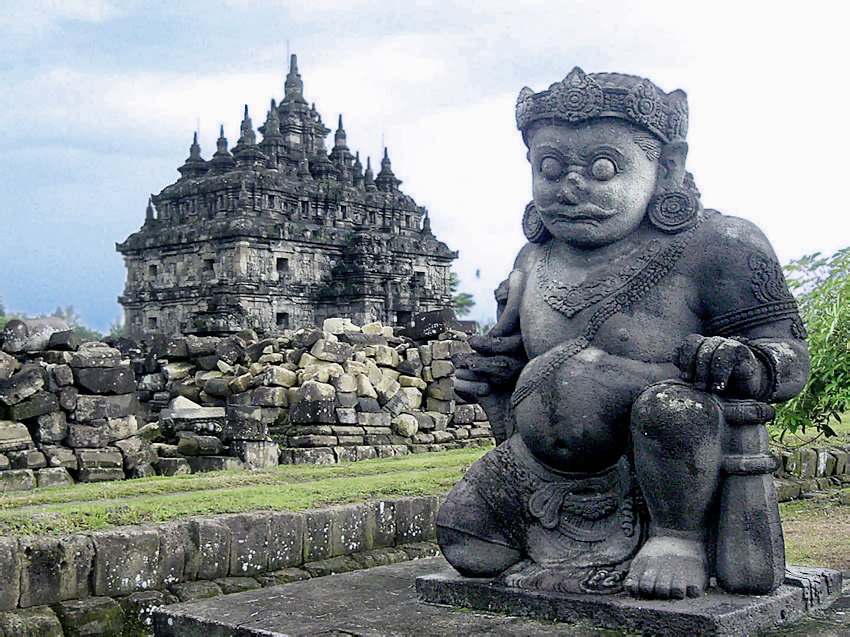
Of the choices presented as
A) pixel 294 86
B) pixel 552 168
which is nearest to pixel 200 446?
pixel 552 168

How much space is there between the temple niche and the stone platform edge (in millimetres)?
30073

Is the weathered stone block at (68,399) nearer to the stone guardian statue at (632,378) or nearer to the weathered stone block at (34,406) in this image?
the weathered stone block at (34,406)

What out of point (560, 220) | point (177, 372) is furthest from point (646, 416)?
point (177, 372)

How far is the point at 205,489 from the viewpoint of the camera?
675 centimetres

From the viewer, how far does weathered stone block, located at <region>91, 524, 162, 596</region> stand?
4.43 meters

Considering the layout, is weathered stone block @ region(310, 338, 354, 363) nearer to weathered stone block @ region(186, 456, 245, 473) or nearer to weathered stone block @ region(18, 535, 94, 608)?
weathered stone block @ region(186, 456, 245, 473)

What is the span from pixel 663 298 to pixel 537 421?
0.65 meters

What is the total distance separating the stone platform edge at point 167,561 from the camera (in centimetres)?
423

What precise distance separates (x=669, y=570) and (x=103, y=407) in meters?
7.46

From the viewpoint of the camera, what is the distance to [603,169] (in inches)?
144

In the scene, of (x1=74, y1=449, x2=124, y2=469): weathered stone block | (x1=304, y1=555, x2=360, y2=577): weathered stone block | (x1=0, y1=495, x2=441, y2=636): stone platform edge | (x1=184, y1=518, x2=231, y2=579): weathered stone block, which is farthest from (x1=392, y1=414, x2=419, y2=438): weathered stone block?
(x1=184, y1=518, x2=231, y2=579): weathered stone block

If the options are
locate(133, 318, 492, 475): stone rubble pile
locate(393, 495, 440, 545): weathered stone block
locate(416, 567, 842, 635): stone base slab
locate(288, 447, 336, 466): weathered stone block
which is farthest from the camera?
locate(288, 447, 336, 466): weathered stone block

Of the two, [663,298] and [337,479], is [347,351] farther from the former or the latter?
[663,298]

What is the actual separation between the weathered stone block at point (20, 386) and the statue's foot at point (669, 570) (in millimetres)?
7269
